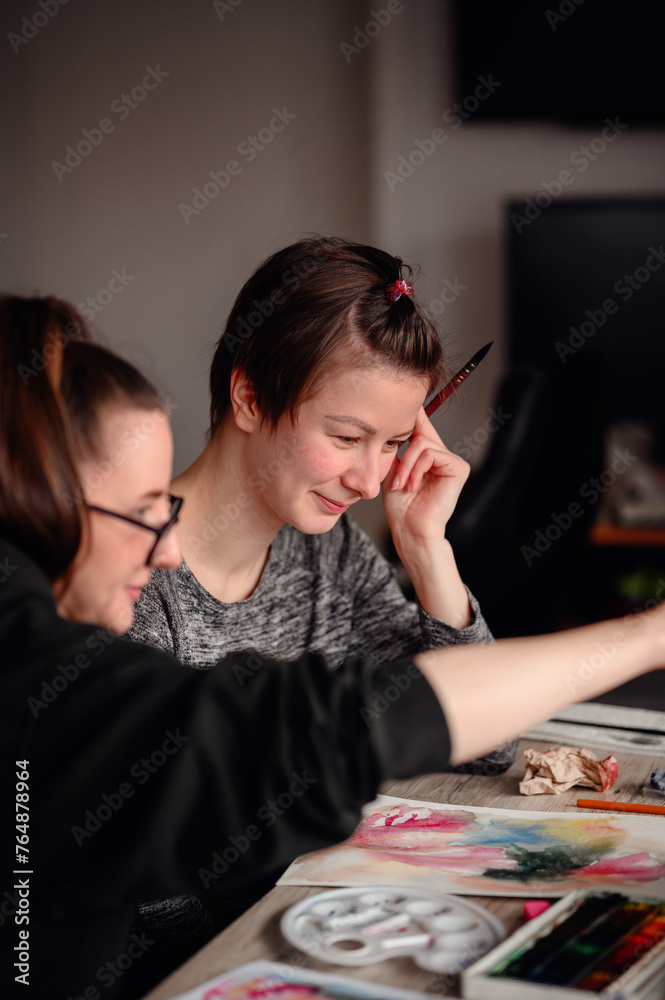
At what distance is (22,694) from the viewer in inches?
25.2

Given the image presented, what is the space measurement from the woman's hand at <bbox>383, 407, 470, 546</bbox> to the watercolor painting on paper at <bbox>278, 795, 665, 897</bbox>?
1.26ft

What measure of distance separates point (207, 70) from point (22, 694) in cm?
342

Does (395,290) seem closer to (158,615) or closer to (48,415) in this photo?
(158,615)

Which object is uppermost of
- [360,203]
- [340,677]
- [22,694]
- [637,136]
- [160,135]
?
[637,136]

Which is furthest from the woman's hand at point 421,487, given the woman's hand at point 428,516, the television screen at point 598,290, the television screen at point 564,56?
the television screen at point 564,56

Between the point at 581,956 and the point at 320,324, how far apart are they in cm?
73

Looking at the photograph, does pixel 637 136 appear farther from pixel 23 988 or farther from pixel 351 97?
pixel 23 988

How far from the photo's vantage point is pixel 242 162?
366 cm

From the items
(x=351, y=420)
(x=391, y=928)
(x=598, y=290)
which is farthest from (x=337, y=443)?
(x=598, y=290)

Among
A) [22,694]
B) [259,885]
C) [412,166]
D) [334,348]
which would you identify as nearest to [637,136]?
[412,166]

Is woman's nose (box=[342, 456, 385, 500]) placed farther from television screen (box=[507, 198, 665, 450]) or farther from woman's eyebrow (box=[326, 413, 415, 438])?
television screen (box=[507, 198, 665, 450])

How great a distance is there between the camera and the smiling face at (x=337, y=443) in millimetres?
1137

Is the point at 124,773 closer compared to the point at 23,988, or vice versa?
the point at 124,773

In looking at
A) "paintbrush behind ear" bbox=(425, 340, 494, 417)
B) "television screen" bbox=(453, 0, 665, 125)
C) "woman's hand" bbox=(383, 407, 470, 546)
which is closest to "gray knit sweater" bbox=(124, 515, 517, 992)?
"woman's hand" bbox=(383, 407, 470, 546)
